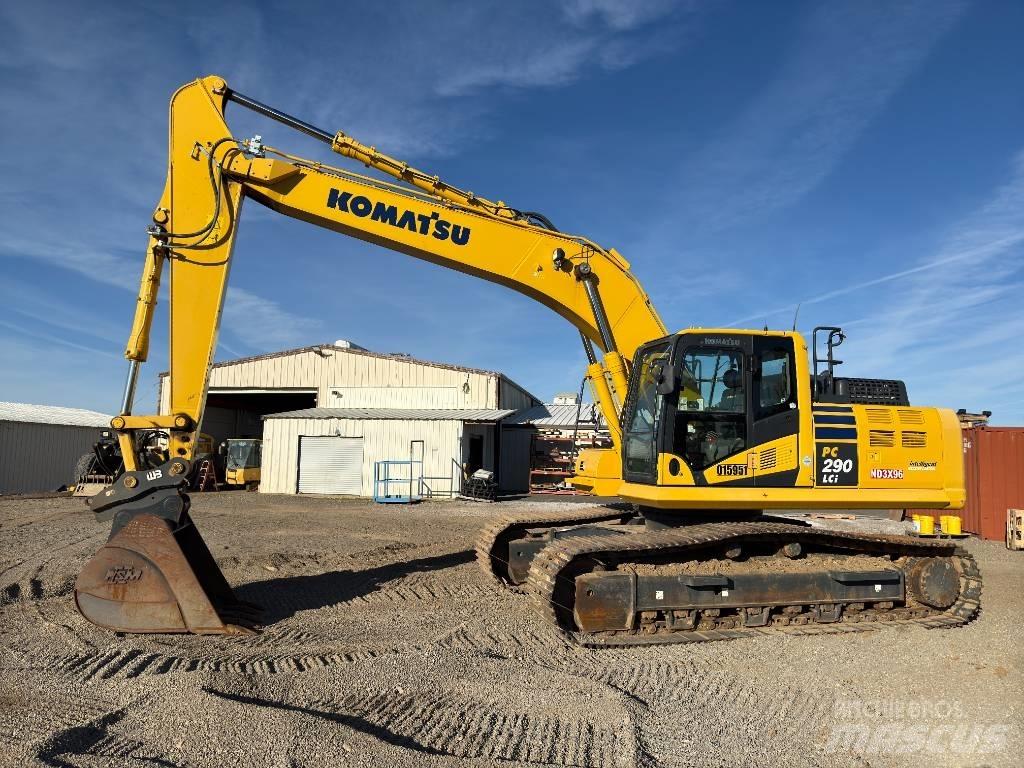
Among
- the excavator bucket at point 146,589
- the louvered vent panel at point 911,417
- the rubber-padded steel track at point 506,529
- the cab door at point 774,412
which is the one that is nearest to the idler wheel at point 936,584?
the louvered vent panel at point 911,417

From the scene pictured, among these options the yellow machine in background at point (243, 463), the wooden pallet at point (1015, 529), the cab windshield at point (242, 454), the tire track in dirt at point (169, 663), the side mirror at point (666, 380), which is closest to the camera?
the tire track in dirt at point (169, 663)

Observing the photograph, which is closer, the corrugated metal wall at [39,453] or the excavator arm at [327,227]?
the excavator arm at [327,227]

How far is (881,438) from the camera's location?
774 cm

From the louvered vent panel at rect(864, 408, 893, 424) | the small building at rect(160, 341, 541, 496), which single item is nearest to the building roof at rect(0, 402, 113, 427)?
the small building at rect(160, 341, 541, 496)

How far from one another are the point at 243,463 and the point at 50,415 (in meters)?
10.5

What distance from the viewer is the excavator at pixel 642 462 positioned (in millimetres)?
6887

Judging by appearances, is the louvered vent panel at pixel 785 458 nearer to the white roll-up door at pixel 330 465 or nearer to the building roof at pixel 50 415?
the white roll-up door at pixel 330 465

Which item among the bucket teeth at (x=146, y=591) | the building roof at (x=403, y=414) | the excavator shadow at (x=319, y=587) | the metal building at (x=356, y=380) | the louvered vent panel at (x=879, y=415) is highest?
the metal building at (x=356, y=380)

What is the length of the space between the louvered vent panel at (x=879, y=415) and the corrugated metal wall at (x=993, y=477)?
9.68 m

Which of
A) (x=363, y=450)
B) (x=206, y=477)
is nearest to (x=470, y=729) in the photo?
(x=363, y=450)

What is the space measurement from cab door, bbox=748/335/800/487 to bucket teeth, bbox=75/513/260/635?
5484 millimetres

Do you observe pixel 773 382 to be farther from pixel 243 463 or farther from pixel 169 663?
pixel 243 463

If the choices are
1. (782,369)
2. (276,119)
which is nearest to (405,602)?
(782,369)

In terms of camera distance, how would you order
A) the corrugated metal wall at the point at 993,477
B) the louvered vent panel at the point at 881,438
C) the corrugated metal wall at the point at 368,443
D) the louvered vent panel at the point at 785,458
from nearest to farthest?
the louvered vent panel at the point at 785,458 → the louvered vent panel at the point at 881,438 → the corrugated metal wall at the point at 993,477 → the corrugated metal wall at the point at 368,443
